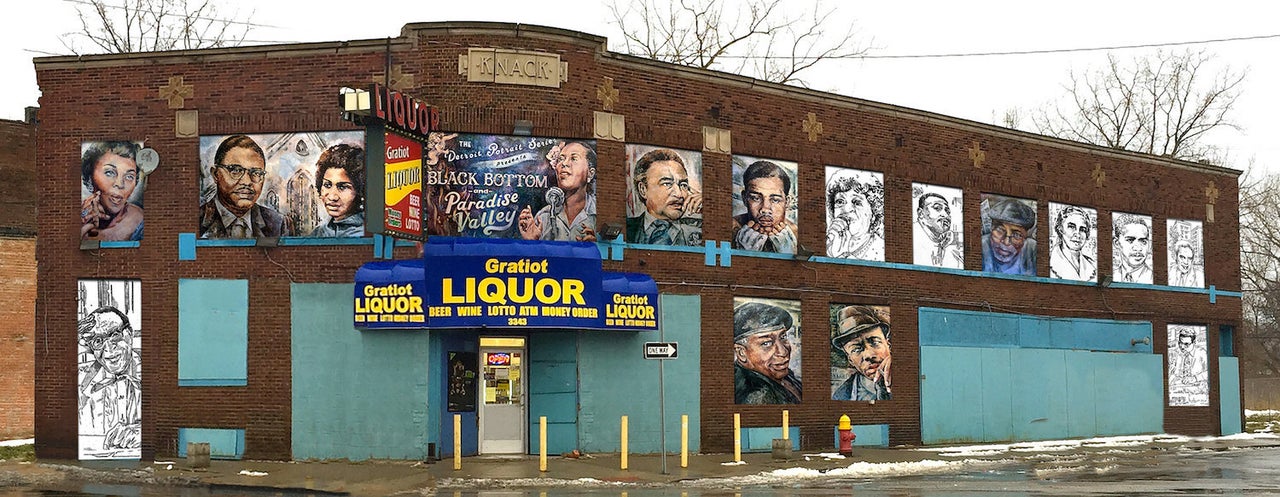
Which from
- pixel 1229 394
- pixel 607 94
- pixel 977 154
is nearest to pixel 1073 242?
pixel 977 154

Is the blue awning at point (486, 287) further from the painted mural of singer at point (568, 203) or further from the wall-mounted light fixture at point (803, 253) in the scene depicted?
the wall-mounted light fixture at point (803, 253)

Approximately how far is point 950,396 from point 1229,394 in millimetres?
12046

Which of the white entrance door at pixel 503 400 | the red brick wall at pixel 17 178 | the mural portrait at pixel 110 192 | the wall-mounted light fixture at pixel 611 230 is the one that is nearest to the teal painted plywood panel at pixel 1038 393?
the wall-mounted light fixture at pixel 611 230

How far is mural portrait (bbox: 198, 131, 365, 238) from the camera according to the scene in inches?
1015

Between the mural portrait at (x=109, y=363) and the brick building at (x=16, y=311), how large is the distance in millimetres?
8264

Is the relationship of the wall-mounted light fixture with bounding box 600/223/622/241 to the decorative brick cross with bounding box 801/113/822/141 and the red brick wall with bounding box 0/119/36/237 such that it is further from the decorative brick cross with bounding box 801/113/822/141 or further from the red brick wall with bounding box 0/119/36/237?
the red brick wall with bounding box 0/119/36/237

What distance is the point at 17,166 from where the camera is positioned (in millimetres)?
35344

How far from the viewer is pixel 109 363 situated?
1039 inches

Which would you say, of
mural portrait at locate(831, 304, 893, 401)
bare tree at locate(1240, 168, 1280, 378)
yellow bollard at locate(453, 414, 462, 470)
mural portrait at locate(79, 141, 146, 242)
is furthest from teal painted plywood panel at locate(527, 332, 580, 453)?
bare tree at locate(1240, 168, 1280, 378)

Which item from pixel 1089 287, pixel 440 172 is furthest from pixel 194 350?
pixel 1089 287

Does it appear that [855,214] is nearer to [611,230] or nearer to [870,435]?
[870,435]

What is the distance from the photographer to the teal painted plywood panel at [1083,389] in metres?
35.3

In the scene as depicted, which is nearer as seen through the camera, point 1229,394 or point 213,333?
point 213,333

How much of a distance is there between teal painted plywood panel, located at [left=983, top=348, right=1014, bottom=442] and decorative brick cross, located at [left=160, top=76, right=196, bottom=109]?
1871 centimetres
